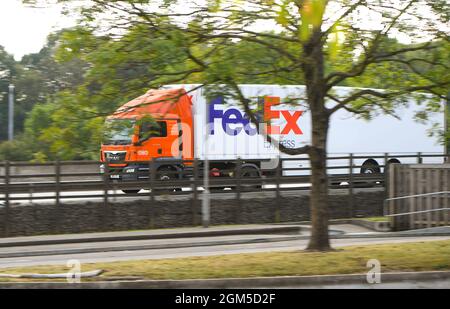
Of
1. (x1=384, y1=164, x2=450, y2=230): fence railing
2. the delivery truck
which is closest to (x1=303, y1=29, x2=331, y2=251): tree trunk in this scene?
the delivery truck

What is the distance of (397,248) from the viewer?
12.2 metres

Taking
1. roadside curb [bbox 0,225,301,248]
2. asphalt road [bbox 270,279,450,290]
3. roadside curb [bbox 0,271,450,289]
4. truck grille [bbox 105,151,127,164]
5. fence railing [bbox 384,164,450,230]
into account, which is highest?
truck grille [bbox 105,151,127,164]

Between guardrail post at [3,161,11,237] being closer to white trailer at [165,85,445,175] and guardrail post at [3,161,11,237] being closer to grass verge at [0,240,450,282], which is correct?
grass verge at [0,240,450,282]

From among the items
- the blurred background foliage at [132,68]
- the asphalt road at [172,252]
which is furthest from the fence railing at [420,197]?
the blurred background foliage at [132,68]

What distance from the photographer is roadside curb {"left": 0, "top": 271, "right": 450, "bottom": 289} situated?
8508mm

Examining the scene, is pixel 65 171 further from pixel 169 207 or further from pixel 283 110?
pixel 283 110

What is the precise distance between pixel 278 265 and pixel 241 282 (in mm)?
1419

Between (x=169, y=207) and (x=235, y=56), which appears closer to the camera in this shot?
(x=235, y=56)

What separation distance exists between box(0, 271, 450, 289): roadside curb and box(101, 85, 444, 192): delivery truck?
366cm

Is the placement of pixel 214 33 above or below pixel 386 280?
above

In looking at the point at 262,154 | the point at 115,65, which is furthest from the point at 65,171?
the point at 262,154
